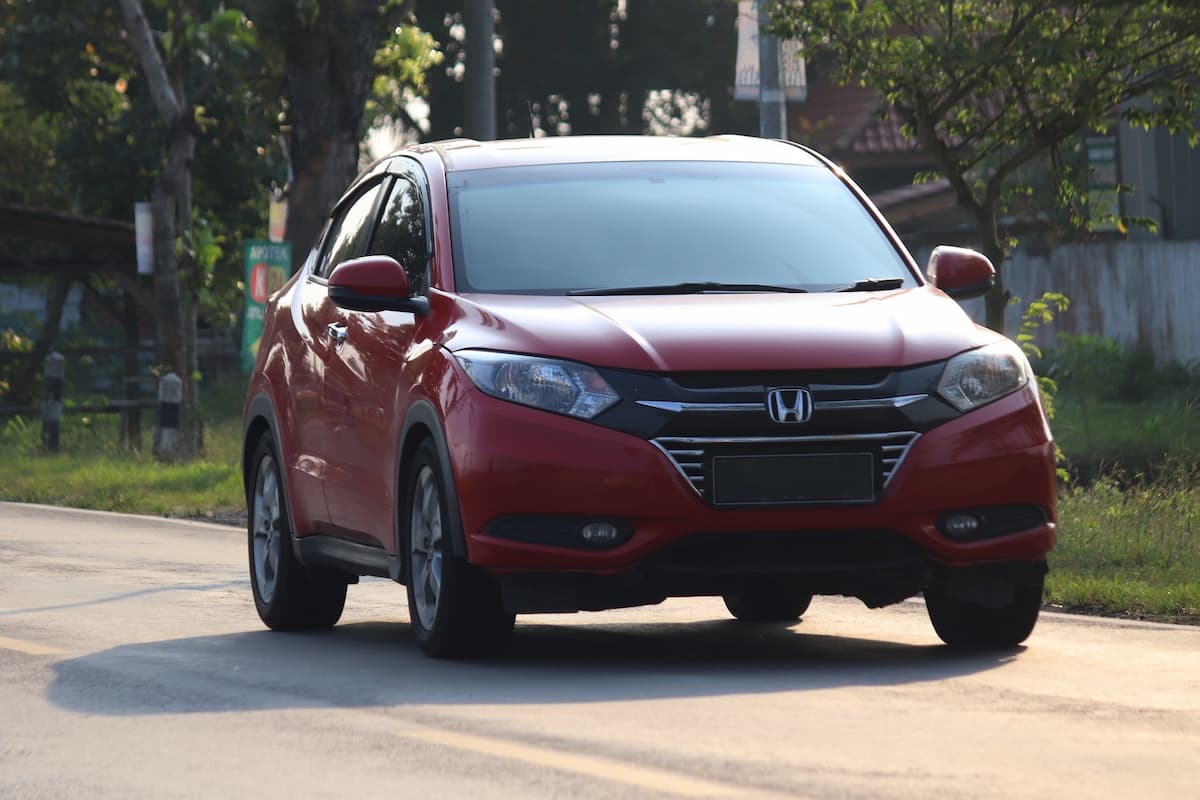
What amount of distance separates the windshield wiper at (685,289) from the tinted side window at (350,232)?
165cm

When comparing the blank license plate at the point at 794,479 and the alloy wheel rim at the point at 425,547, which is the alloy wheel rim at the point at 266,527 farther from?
the blank license plate at the point at 794,479

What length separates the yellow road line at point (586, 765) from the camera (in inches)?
243

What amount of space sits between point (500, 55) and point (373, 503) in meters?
47.6

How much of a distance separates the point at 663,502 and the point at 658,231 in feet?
4.99

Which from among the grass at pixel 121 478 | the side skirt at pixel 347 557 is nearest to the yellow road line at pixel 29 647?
the side skirt at pixel 347 557

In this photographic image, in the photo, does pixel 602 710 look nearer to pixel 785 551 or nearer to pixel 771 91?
pixel 785 551

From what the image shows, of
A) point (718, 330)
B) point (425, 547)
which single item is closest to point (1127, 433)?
point (425, 547)

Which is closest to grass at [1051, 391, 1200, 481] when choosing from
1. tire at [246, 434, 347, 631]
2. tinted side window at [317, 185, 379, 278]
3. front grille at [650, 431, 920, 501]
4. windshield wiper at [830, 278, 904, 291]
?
tinted side window at [317, 185, 379, 278]

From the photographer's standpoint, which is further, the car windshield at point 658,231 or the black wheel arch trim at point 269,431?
the black wheel arch trim at point 269,431

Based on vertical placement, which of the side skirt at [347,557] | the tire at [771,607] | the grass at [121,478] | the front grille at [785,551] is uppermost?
the front grille at [785,551]

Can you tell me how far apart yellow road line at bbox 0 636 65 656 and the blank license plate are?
2.78 metres

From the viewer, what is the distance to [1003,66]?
1566cm

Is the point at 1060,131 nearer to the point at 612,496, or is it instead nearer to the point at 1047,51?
the point at 1047,51

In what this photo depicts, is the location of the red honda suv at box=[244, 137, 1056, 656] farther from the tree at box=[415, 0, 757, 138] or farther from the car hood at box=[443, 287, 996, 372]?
the tree at box=[415, 0, 757, 138]
